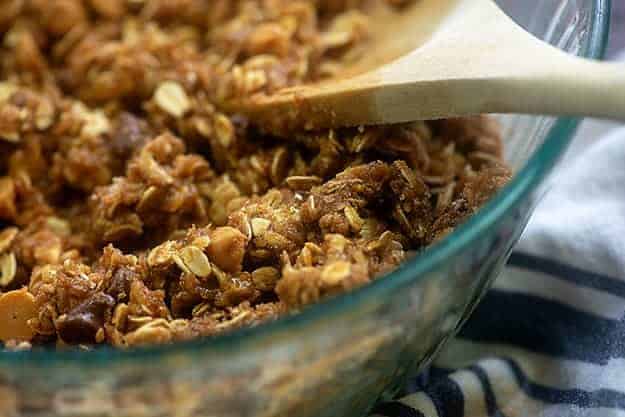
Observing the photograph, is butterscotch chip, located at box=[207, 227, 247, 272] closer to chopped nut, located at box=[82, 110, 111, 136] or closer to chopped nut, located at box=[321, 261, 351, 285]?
chopped nut, located at box=[321, 261, 351, 285]

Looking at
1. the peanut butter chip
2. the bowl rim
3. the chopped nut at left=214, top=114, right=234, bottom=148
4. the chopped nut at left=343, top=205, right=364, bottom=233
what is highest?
the bowl rim

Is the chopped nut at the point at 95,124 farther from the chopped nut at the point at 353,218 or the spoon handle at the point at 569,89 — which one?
the spoon handle at the point at 569,89

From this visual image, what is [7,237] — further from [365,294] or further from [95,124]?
[365,294]

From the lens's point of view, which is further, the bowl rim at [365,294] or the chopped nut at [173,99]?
the chopped nut at [173,99]

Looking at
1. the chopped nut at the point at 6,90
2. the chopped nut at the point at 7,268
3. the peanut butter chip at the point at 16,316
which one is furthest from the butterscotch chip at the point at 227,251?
the chopped nut at the point at 6,90

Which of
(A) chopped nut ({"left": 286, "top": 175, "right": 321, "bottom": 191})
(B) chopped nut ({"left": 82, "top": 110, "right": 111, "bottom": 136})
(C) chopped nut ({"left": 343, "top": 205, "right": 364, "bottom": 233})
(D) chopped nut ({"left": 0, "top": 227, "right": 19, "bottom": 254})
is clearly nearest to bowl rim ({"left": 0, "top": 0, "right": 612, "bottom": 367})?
(C) chopped nut ({"left": 343, "top": 205, "right": 364, "bottom": 233})

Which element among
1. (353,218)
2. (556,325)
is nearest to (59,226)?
(353,218)

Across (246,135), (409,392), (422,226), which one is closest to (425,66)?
(422,226)

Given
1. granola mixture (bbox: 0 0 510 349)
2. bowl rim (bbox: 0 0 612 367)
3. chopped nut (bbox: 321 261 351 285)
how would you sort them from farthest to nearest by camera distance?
1. granola mixture (bbox: 0 0 510 349)
2. chopped nut (bbox: 321 261 351 285)
3. bowl rim (bbox: 0 0 612 367)

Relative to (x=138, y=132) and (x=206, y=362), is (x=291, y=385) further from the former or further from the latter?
(x=138, y=132)
